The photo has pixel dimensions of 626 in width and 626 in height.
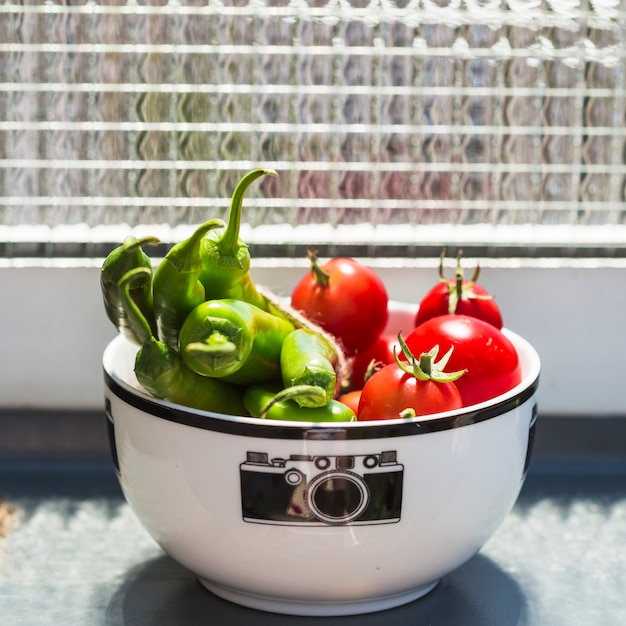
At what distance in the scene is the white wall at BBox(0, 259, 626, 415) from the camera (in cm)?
67

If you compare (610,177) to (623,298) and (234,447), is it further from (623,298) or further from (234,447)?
(234,447)

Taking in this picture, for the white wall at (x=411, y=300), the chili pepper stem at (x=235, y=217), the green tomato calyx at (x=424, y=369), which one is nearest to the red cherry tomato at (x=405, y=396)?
the green tomato calyx at (x=424, y=369)

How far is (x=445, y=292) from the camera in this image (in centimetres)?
58

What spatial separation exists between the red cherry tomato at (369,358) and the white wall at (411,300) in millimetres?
95

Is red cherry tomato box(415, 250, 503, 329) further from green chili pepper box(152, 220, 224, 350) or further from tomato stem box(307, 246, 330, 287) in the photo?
green chili pepper box(152, 220, 224, 350)

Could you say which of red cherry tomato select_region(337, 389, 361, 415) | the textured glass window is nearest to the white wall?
the textured glass window

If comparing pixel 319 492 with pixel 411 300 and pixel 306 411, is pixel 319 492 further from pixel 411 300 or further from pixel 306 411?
pixel 411 300

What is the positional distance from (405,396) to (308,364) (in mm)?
A: 51

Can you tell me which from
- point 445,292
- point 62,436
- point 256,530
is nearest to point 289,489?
point 256,530

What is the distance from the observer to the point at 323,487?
44cm

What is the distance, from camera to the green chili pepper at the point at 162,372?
0.44 meters

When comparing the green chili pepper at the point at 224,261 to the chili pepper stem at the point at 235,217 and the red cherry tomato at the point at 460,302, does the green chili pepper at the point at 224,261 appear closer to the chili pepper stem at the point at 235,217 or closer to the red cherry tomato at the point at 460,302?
the chili pepper stem at the point at 235,217

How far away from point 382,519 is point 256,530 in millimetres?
61

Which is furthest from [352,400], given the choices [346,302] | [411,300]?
[411,300]
